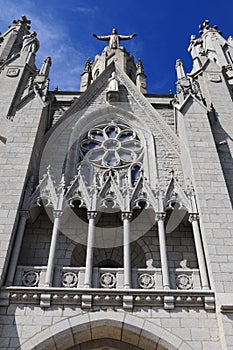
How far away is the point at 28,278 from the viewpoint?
8617mm

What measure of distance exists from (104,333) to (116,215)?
400 centimetres

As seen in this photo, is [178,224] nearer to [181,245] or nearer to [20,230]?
[181,245]

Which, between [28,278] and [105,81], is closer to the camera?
[28,278]

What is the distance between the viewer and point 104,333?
8094mm

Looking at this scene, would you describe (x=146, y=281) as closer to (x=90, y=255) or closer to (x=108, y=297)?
(x=108, y=297)

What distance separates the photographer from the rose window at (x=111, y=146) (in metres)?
13.4

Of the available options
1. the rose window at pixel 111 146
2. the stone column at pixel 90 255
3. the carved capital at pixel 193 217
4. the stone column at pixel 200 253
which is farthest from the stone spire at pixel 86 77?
the stone column at pixel 200 253

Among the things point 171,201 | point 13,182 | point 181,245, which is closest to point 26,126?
point 13,182

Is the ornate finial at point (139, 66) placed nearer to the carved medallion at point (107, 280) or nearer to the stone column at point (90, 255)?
the stone column at point (90, 255)

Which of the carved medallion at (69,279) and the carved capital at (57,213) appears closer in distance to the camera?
the carved medallion at (69,279)

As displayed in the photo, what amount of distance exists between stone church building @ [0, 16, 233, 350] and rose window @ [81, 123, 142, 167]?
1.7 inches

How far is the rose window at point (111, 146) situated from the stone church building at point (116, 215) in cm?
4

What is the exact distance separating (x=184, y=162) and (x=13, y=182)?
543 cm

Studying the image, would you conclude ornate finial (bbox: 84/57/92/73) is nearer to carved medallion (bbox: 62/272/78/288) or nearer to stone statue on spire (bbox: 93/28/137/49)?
stone statue on spire (bbox: 93/28/137/49)
